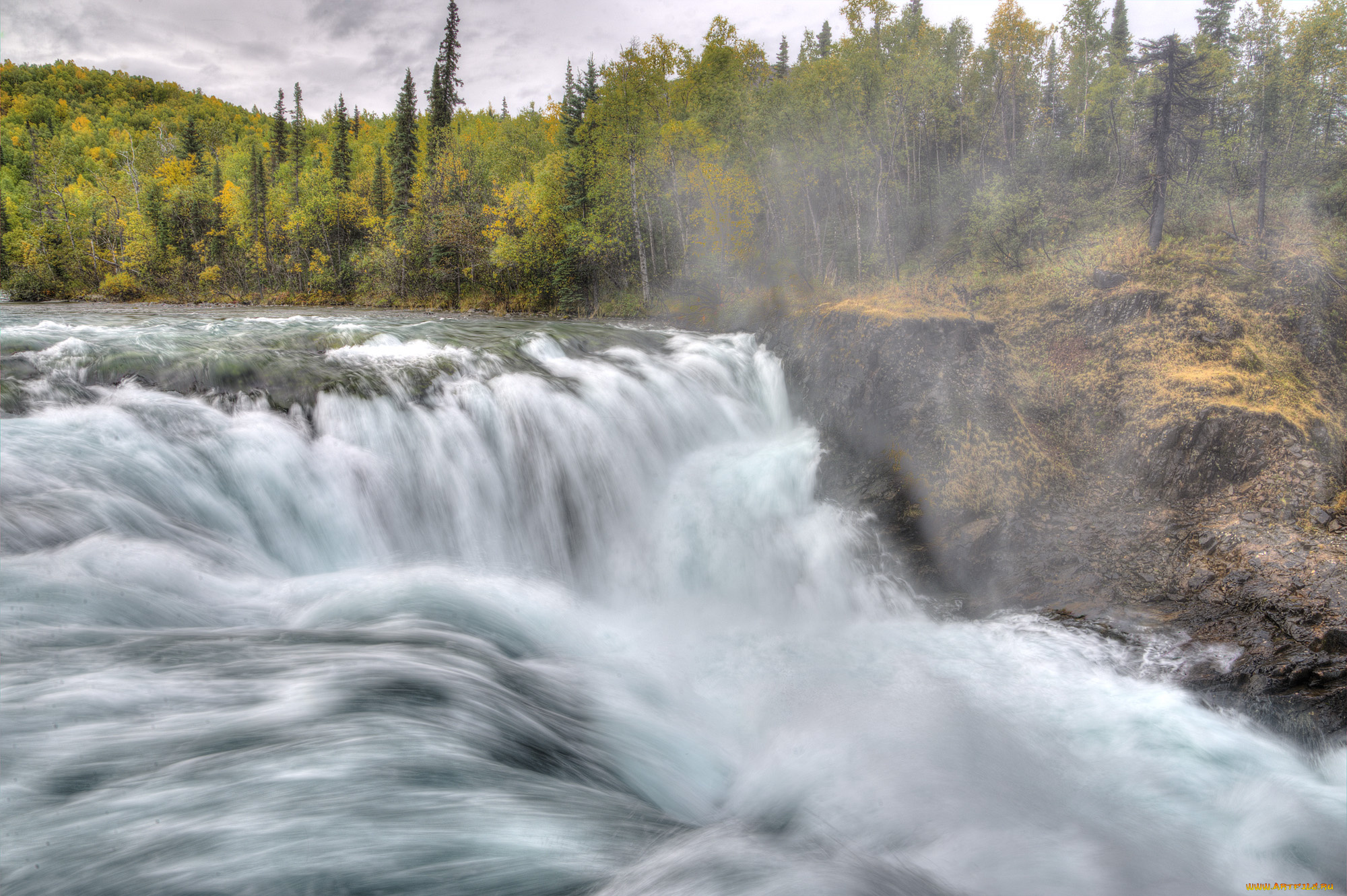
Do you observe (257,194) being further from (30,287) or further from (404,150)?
(30,287)

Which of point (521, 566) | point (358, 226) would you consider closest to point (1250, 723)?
point (521, 566)

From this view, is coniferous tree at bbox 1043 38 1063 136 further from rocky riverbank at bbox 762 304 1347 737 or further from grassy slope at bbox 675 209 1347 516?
rocky riverbank at bbox 762 304 1347 737

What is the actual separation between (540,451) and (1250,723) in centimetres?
709

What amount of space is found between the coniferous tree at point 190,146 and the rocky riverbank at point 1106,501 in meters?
74.3

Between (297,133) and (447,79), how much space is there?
101 ft

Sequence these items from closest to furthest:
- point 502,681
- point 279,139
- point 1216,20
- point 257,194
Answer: point 502,681, point 1216,20, point 257,194, point 279,139

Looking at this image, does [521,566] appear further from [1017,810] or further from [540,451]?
[1017,810]

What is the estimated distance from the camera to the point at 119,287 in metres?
40.3

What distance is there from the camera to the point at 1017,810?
409 cm

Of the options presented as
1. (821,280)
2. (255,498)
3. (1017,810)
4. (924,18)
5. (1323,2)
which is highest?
(924,18)

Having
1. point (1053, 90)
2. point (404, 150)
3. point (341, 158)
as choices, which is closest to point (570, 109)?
point (404, 150)

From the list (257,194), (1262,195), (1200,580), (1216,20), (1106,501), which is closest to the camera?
(1200,580)

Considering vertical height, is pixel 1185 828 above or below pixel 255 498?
below

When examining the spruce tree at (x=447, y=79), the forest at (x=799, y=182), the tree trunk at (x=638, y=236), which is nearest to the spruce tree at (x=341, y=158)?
the forest at (x=799, y=182)
